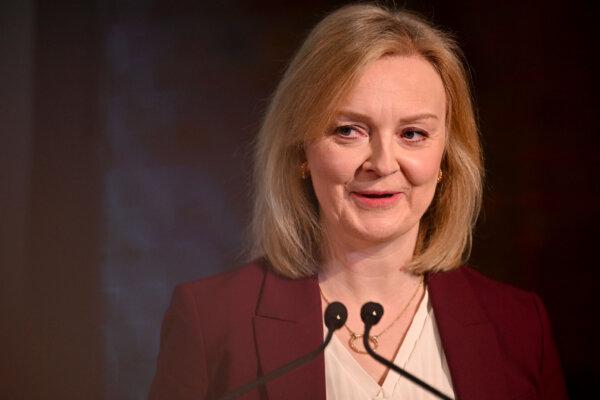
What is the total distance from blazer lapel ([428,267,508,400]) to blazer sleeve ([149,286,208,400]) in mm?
408

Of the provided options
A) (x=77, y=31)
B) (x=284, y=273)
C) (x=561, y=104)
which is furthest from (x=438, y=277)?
(x=77, y=31)

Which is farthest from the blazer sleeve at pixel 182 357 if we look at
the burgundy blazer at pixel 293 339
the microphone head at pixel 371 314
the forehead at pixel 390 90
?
the forehead at pixel 390 90

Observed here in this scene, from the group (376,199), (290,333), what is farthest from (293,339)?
(376,199)

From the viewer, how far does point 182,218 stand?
133 cm

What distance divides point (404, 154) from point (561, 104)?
1.28ft

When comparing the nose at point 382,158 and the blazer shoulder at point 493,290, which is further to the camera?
the blazer shoulder at point 493,290

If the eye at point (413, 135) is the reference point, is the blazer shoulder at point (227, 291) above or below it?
below

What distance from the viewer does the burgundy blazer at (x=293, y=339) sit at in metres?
1.19

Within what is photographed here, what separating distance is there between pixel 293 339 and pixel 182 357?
0.19 m

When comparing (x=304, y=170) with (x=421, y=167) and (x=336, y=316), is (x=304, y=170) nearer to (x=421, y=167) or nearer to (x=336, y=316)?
(x=421, y=167)

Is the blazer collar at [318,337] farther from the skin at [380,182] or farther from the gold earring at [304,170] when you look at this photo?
the gold earring at [304,170]

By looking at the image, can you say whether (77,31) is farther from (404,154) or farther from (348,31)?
(404,154)

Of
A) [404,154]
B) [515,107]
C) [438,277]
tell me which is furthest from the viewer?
[515,107]

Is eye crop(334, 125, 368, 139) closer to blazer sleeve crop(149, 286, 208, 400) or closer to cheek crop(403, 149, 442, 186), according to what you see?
cheek crop(403, 149, 442, 186)
